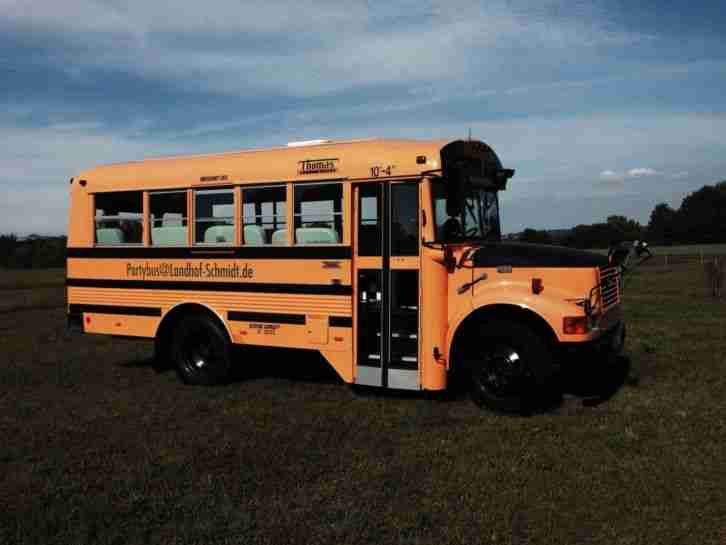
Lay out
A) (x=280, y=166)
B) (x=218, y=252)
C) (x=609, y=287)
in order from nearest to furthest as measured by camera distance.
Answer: (x=609, y=287) → (x=280, y=166) → (x=218, y=252)

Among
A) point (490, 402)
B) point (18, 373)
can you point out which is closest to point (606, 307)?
point (490, 402)

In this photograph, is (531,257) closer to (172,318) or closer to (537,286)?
(537,286)

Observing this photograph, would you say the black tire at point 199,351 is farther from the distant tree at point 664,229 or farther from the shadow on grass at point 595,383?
the distant tree at point 664,229

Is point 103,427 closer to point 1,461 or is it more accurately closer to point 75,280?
point 1,461

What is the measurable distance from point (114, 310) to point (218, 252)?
6.55 feet

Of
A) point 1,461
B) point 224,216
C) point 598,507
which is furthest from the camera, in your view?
point 224,216

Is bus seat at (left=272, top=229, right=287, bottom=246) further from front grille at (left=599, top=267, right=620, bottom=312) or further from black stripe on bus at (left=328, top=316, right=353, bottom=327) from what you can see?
front grille at (left=599, top=267, right=620, bottom=312)

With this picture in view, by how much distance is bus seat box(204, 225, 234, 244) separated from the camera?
8641mm

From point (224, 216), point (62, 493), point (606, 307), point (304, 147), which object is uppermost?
point (304, 147)

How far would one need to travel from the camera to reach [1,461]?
19.7ft

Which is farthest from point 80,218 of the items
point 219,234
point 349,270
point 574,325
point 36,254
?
point 36,254

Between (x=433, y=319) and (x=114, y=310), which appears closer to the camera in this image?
(x=433, y=319)

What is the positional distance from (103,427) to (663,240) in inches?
3666

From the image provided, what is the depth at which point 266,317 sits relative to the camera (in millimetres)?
8453
